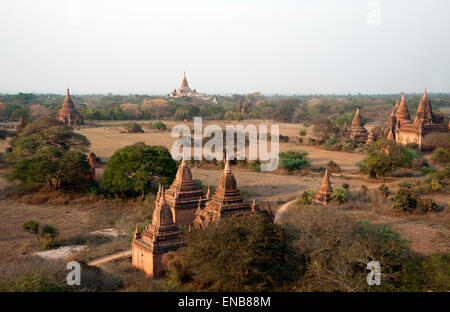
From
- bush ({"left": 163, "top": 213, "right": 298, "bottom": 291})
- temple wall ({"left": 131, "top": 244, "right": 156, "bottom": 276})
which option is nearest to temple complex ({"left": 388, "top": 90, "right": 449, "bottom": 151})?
bush ({"left": 163, "top": 213, "right": 298, "bottom": 291})

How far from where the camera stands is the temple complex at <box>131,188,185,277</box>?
1255cm

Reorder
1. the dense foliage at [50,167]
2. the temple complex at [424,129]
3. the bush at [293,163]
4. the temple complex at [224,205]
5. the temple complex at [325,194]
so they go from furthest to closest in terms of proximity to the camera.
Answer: the temple complex at [424,129], the bush at [293,163], the dense foliage at [50,167], the temple complex at [325,194], the temple complex at [224,205]

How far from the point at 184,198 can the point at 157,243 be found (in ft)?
12.7

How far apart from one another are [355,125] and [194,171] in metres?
24.5

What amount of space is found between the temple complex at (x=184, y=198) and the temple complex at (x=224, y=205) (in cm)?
137

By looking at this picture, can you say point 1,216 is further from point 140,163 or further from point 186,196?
point 186,196

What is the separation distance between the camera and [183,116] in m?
77.2

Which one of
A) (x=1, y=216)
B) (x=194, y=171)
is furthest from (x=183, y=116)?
(x=1, y=216)

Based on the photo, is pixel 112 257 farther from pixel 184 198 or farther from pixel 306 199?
pixel 306 199

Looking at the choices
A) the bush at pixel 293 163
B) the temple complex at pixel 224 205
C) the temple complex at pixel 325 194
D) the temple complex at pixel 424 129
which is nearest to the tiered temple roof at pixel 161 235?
the temple complex at pixel 224 205

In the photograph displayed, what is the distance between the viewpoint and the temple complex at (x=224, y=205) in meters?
14.3

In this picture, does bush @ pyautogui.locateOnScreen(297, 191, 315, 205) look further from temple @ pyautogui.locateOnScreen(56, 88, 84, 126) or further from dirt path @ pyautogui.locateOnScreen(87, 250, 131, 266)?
temple @ pyautogui.locateOnScreen(56, 88, 84, 126)

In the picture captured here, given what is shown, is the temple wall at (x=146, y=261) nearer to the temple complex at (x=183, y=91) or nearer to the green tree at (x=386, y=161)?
the green tree at (x=386, y=161)

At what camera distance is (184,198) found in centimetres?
1641
